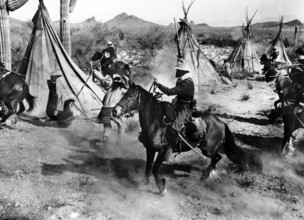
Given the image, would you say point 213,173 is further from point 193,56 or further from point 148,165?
point 193,56

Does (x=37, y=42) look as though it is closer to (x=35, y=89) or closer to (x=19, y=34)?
(x=35, y=89)

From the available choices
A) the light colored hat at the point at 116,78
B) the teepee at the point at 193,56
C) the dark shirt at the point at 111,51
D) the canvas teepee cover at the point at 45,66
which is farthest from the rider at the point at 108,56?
the teepee at the point at 193,56

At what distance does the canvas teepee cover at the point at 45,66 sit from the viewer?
11.1 meters

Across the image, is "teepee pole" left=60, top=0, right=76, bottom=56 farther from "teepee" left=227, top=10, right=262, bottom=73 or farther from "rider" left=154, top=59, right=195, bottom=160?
"teepee" left=227, top=10, right=262, bottom=73

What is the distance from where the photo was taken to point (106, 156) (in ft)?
26.4

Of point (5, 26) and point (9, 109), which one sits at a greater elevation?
point (5, 26)

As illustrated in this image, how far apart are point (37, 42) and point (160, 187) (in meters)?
7.46

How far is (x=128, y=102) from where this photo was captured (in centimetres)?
579

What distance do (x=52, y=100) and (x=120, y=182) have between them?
4937mm

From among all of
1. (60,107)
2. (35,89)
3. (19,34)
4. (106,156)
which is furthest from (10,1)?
(19,34)

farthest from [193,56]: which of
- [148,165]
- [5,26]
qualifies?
[148,165]

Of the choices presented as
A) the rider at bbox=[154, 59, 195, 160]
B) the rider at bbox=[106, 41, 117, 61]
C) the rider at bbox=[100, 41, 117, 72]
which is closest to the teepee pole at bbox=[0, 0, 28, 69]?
the rider at bbox=[100, 41, 117, 72]

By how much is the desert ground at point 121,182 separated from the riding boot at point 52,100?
50 cm

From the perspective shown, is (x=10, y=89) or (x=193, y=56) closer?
(x=10, y=89)
